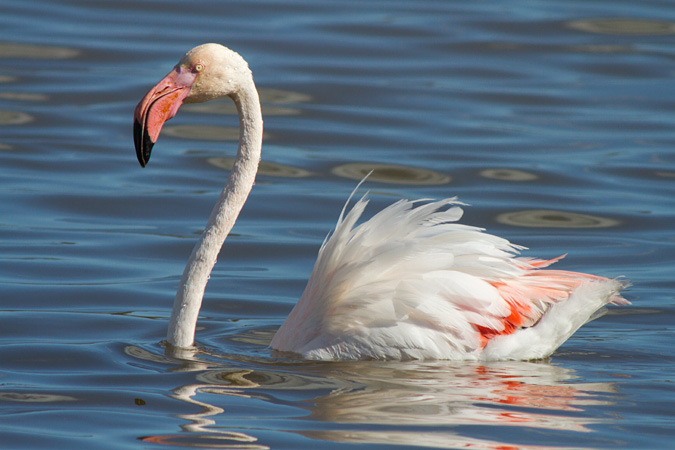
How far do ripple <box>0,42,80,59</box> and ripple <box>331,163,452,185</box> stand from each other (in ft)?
16.8

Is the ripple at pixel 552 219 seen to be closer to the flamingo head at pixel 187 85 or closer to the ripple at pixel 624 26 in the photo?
the flamingo head at pixel 187 85

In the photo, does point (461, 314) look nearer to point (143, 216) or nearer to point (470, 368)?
point (470, 368)

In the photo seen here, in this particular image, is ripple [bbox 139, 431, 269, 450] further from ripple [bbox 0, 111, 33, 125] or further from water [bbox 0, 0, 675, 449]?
ripple [bbox 0, 111, 33, 125]

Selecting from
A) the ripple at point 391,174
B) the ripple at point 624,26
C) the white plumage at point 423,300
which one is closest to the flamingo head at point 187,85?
the white plumage at point 423,300

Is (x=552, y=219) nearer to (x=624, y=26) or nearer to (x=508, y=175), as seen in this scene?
(x=508, y=175)

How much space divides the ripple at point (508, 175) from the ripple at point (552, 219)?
96 centimetres

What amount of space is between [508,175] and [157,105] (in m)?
5.71

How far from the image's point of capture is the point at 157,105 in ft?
19.7

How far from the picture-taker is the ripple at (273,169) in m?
11.1

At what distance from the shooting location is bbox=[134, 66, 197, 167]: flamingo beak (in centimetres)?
598

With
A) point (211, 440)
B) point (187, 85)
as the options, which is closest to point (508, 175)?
point (187, 85)

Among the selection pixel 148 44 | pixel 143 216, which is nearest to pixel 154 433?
pixel 143 216

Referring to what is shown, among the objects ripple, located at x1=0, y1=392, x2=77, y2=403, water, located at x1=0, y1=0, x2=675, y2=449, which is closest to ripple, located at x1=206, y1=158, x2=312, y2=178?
water, located at x1=0, y1=0, x2=675, y2=449

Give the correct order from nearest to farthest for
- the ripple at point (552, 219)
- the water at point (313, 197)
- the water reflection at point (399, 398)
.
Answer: the water reflection at point (399, 398), the water at point (313, 197), the ripple at point (552, 219)
